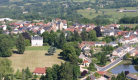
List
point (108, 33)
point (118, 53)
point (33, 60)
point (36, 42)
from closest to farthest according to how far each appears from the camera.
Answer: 1. point (33, 60)
2. point (118, 53)
3. point (36, 42)
4. point (108, 33)

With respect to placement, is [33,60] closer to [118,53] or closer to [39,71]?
[39,71]

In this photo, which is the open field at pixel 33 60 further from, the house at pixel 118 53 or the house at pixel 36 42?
the house at pixel 118 53

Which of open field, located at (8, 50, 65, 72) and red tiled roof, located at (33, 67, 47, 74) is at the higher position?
open field, located at (8, 50, 65, 72)

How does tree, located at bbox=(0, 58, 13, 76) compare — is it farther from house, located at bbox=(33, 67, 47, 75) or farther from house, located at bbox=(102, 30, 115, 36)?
house, located at bbox=(102, 30, 115, 36)

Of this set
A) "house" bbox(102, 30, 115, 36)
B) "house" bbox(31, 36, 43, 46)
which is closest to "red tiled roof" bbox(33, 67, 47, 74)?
"house" bbox(31, 36, 43, 46)

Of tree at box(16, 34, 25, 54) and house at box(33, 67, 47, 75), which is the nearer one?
house at box(33, 67, 47, 75)

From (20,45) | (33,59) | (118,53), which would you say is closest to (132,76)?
(118,53)

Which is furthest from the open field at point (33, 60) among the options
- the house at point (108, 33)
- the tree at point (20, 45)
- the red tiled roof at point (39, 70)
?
the house at point (108, 33)

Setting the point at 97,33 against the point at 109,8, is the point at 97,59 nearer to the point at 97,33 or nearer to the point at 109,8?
the point at 97,33
